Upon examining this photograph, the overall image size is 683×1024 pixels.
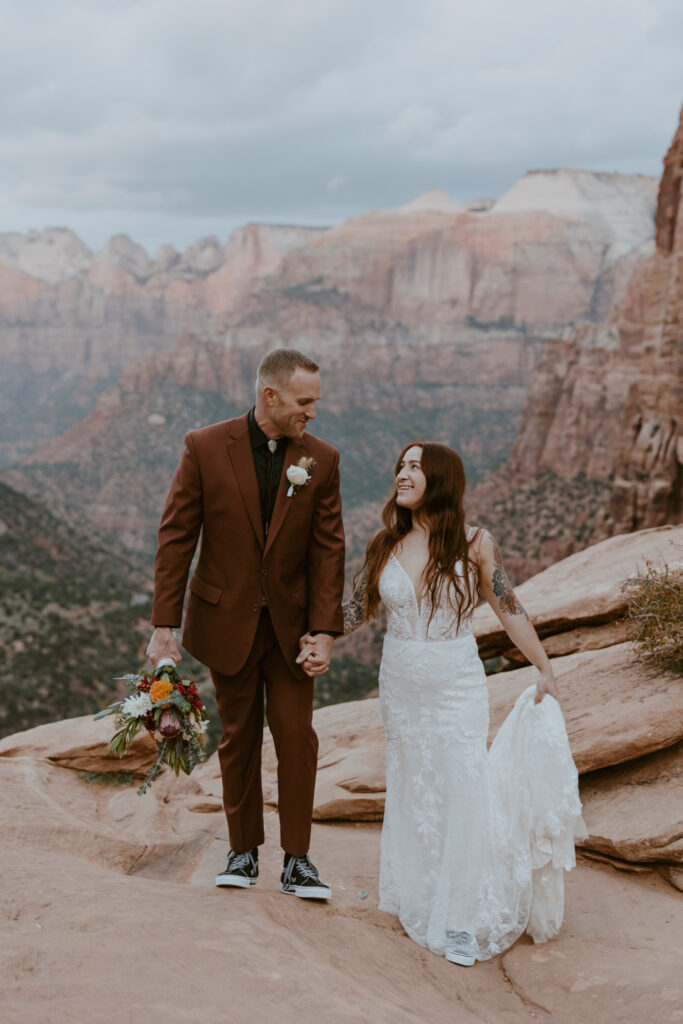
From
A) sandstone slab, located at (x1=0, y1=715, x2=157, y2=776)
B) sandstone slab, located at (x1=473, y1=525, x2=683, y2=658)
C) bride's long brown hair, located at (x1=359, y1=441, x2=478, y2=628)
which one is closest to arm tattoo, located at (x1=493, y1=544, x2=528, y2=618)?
bride's long brown hair, located at (x1=359, y1=441, x2=478, y2=628)

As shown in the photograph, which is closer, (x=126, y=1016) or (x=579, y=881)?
(x=126, y=1016)

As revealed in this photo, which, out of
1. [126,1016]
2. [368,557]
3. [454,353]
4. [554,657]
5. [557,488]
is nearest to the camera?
[126,1016]

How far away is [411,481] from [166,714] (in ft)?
5.62

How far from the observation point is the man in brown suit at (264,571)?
4.49 meters

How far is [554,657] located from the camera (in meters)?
7.76

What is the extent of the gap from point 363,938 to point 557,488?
44268mm

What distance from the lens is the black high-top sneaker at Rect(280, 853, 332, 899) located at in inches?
180

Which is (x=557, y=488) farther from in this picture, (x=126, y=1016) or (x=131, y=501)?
(x=131, y=501)

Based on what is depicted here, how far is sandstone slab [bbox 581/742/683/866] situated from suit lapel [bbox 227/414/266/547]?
10.4ft

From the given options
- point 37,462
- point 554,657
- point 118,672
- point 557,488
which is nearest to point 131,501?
point 37,462

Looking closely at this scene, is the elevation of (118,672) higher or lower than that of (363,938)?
lower

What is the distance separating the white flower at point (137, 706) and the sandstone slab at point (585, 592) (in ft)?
12.0

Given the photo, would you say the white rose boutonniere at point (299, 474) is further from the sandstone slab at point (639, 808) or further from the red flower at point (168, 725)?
the sandstone slab at point (639, 808)

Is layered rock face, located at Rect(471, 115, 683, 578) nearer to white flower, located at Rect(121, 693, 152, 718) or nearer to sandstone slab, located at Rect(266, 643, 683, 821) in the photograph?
sandstone slab, located at Rect(266, 643, 683, 821)
